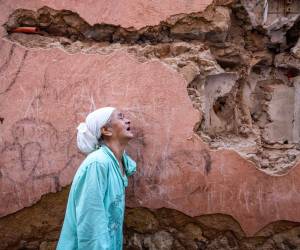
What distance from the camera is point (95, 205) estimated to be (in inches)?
104

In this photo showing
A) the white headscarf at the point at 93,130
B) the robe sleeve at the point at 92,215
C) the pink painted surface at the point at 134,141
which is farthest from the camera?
the pink painted surface at the point at 134,141

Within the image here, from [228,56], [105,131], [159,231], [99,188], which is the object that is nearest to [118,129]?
[105,131]

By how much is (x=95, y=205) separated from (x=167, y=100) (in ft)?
3.39

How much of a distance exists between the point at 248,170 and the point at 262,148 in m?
0.30

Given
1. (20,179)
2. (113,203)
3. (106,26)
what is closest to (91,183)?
(113,203)

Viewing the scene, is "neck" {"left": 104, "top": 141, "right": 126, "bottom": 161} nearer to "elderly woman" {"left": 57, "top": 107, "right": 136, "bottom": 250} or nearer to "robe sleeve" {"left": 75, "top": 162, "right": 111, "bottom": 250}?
"elderly woman" {"left": 57, "top": 107, "right": 136, "bottom": 250}

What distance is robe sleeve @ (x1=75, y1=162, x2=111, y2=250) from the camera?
2.63 meters

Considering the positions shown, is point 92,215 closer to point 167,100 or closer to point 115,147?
point 115,147

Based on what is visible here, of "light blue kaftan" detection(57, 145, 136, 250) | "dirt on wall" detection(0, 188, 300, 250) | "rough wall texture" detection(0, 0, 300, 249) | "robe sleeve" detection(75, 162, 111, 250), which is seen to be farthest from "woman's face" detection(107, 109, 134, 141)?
"dirt on wall" detection(0, 188, 300, 250)

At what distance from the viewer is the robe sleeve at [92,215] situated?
2635 mm

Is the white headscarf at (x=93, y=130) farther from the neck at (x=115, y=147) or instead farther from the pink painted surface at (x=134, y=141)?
the pink painted surface at (x=134, y=141)

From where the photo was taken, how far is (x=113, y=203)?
9.18 feet

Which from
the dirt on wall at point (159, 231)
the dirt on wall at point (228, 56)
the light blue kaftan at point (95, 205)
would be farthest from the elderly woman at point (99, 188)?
the dirt on wall at point (228, 56)

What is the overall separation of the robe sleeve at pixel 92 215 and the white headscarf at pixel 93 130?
26cm
